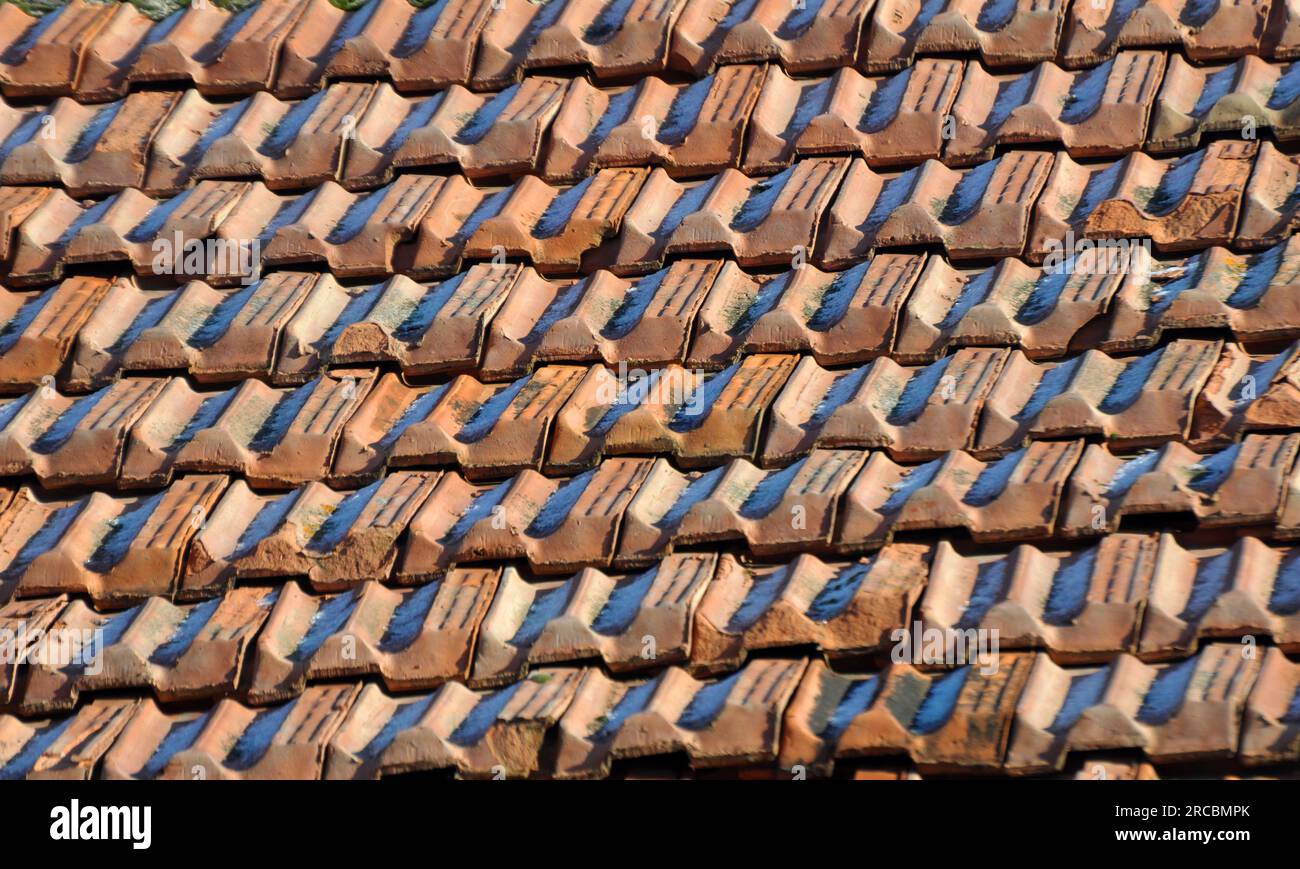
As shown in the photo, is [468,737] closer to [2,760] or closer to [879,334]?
[2,760]

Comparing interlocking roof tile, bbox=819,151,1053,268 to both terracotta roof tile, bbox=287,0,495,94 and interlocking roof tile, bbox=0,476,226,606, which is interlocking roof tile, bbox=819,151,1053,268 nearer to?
terracotta roof tile, bbox=287,0,495,94

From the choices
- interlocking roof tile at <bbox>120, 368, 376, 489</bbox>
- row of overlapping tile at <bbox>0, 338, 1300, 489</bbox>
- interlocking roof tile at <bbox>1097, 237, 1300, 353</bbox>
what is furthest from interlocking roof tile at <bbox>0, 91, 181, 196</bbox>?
interlocking roof tile at <bbox>1097, 237, 1300, 353</bbox>

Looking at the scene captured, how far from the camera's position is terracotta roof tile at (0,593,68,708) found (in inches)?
164

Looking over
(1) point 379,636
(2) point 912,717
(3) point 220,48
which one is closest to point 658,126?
(3) point 220,48

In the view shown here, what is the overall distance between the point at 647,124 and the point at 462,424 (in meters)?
1.26

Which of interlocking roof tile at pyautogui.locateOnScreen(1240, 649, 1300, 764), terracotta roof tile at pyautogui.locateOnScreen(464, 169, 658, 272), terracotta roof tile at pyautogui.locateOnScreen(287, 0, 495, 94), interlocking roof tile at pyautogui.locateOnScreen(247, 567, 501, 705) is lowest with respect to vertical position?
interlocking roof tile at pyautogui.locateOnScreen(1240, 649, 1300, 764)

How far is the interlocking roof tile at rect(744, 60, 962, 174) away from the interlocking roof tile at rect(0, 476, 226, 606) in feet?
6.37

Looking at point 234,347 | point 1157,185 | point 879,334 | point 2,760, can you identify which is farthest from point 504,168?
point 2,760

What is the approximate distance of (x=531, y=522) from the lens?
4254 mm

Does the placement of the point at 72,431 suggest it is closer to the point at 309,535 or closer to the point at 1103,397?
the point at 309,535

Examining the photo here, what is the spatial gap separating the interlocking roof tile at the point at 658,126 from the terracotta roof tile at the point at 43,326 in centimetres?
145

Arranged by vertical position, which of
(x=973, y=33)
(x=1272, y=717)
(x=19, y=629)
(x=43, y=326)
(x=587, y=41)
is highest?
(x=587, y=41)

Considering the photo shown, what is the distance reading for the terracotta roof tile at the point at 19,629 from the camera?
416 cm

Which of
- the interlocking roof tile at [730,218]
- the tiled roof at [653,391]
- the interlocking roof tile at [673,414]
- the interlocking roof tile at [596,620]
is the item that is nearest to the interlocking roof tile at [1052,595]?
the tiled roof at [653,391]
